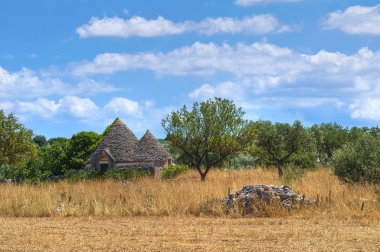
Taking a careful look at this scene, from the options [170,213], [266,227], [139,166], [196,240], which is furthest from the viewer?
[139,166]

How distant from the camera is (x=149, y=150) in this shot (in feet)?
155

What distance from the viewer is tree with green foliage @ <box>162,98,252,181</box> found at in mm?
38188

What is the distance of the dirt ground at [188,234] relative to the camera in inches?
425

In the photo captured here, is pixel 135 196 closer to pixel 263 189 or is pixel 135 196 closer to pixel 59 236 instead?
pixel 263 189

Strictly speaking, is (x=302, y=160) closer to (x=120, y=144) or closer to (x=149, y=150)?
(x=149, y=150)

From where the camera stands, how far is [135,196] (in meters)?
18.4

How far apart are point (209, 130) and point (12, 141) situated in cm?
1470

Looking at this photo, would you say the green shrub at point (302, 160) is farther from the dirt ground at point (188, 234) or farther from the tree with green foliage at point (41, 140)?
the tree with green foliage at point (41, 140)

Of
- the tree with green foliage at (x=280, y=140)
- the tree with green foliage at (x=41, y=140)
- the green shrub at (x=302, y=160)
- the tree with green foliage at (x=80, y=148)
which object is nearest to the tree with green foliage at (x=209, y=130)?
the tree with green foliage at (x=280, y=140)

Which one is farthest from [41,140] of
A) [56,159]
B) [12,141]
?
[12,141]

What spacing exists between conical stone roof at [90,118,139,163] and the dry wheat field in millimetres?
25037

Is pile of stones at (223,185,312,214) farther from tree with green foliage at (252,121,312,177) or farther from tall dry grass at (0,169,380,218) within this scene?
tree with green foliage at (252,121,312,177)

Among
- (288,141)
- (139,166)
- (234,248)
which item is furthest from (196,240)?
(139,166)

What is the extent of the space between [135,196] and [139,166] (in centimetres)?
2798
